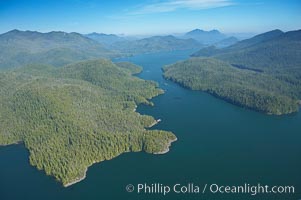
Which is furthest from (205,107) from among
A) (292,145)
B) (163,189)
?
(163,189)

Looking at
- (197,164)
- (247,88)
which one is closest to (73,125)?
(197,164)

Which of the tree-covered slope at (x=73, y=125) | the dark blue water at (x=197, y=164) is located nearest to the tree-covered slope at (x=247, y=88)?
the dark blue water at (x=197, y=164)

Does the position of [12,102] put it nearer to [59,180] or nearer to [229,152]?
[59,180]

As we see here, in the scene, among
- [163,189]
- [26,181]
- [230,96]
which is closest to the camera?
[163,189]

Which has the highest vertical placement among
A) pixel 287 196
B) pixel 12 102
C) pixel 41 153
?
pixel 12 102

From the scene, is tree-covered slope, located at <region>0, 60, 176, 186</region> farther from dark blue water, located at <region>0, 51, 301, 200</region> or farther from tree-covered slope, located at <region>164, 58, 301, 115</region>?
tree-covered slope, located at <region>164, 58, 301, 115</region>

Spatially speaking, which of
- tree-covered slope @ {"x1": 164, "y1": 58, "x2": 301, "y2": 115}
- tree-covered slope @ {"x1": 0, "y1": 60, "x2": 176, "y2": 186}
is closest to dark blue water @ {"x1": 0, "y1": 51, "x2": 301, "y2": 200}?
tree-covered slope @ {"x1": 0, "y1": 60, "x2": 176, "y2": 186}
